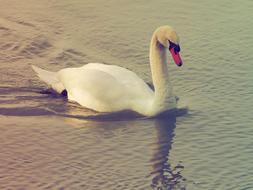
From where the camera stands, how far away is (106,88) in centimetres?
1139

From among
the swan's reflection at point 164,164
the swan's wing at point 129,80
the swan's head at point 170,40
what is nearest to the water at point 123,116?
the swan's reflection at point 164,164

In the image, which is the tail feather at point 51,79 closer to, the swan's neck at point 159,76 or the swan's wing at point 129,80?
the swan's wing at point 129,80

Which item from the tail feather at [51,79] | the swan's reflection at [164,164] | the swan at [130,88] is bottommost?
the swan's reflection at [164,164]

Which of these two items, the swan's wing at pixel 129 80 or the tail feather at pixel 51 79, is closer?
the swan's wing at pixel 129 80

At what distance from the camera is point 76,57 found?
13195mm

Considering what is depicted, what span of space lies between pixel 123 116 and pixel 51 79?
131cm

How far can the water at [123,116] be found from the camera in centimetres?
970

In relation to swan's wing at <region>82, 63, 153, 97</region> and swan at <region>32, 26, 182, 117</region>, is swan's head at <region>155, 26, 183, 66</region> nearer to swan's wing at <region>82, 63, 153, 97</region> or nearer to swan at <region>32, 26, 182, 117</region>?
swan at <region>32, 26, 182, 117</region>

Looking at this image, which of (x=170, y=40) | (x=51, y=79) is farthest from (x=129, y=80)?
(x=51, y=79)

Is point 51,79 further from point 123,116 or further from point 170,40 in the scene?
point 170,40

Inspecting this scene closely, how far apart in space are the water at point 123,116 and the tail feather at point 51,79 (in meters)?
0.13

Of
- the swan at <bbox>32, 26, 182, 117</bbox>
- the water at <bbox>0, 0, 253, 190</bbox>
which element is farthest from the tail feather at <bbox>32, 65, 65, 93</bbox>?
the swan at <bbox>32, 26, 182, 117</bbox>

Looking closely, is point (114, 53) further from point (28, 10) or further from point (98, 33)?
point (28, 10)

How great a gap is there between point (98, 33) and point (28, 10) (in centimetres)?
151
